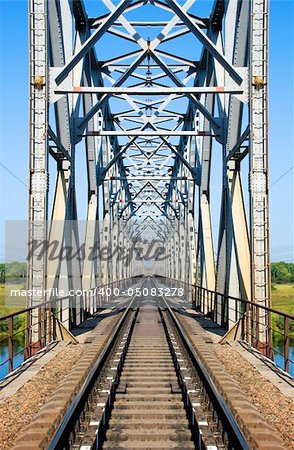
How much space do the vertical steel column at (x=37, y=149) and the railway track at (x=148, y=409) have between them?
2.03 m

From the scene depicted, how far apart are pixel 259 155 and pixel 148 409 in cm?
614

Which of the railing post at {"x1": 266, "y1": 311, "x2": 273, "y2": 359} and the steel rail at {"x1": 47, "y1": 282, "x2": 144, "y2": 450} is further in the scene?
the railing post at {"x1": 266, "y1": 311, "x2": 273, "y2": 359}

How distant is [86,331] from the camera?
13.6 meters

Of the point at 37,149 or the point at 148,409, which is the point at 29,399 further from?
the point at 37,149

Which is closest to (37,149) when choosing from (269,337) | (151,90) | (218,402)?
(151,90)

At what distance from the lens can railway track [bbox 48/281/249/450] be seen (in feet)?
15.8

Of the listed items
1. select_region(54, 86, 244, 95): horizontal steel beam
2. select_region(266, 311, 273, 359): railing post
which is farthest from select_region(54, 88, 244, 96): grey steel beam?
select_region(266, 311, 273, 359): railing post

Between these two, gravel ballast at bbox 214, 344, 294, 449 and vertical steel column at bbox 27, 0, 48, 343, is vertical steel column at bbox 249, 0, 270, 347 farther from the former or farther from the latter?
vertical steel column at bbox 27, 0, 48, 343

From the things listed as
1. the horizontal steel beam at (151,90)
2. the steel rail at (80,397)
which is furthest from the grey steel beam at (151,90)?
the steel rail at (80,397)

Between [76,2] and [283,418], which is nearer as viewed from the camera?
[283,418]

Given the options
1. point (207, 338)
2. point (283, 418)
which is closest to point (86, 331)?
point (207, 338)

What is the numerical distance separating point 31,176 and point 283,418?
692 cm

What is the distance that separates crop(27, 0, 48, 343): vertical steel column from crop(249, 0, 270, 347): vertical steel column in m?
4.25

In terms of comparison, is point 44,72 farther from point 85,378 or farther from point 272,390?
point 272,390
